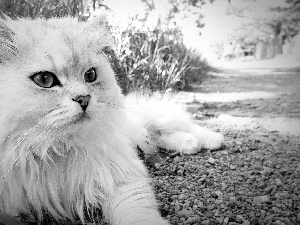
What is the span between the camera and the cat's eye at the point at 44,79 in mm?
822

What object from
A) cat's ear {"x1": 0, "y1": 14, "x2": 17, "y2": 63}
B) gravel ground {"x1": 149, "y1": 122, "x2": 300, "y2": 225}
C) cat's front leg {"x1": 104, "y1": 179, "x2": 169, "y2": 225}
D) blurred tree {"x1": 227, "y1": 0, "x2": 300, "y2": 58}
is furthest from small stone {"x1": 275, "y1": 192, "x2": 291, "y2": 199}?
cat's ear {"x1": 0, "y1": 14, "x2": 17, "y2": 63}

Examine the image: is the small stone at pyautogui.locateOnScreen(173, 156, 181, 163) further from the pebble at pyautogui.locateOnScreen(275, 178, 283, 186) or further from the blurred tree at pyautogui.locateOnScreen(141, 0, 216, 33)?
the blurred tree at pyautogui.locateOnScreen(141, 0, 216, 33)

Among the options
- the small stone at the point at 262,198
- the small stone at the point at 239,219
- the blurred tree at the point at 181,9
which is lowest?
the small stone at the point at 239,219

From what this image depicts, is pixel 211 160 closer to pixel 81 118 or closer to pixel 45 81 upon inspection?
pixel 81 118

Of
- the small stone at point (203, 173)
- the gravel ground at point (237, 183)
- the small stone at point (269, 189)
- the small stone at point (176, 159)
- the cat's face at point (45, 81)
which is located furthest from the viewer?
the small stone at point (176, 159)

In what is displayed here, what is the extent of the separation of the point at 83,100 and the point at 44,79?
122 mm

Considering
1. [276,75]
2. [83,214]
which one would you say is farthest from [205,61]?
[83,214]

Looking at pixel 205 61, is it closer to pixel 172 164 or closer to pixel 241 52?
pixel 241 52

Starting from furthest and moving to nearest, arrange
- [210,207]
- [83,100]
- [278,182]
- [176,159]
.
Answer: [176,159] < [278,182] < [210,207] < [83,100]

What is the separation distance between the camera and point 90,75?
3.14ft

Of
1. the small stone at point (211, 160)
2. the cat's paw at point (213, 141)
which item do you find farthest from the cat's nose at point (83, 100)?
the cat's paw at point (213, 141)

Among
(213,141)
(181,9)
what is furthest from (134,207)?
(181,9)

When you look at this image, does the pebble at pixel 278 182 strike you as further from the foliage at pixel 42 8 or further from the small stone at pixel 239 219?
the foliage at pixel 42 8

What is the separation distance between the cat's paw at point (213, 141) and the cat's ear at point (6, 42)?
0.90 meters
